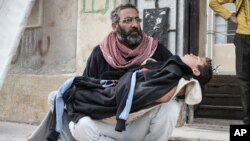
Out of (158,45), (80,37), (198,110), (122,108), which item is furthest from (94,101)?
(198,110)

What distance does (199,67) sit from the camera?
311 centimetres

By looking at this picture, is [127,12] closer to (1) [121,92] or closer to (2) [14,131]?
(1) [121,92]

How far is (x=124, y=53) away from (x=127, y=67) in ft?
0.44

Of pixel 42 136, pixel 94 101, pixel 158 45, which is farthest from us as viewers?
pixel 158 45

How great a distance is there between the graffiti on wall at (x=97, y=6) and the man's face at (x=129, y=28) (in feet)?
7.46

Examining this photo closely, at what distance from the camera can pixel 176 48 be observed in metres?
5.43

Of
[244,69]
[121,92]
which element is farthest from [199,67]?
[244,69]

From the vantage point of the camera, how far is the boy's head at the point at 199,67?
3.08 metres

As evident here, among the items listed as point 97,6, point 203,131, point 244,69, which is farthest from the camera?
point 97,6

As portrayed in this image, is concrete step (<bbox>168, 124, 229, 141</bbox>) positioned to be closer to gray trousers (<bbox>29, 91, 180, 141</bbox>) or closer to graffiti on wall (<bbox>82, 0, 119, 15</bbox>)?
gray trousers (<bbox>29, 91, 180, 141</bbox>)

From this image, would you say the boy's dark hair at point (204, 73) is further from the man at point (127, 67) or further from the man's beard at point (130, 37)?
the man's beard at point (130, 37)

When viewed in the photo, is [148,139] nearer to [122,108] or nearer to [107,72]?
[122,108]

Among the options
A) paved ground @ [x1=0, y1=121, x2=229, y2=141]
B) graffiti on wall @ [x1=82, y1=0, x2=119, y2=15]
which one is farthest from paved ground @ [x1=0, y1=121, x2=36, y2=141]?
graffiti on wall @ [x1=82, y1=0, x2=119, y2=15]

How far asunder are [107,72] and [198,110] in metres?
3.16
